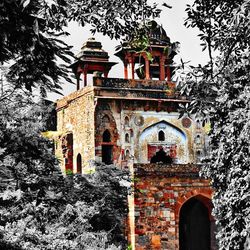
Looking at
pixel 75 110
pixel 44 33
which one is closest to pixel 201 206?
pixel 75 110

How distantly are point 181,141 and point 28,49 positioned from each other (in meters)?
17.8

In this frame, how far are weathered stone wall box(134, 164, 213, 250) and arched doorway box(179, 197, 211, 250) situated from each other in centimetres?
159

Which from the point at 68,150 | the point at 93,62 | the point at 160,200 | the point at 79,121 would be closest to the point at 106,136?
the point at 79,121

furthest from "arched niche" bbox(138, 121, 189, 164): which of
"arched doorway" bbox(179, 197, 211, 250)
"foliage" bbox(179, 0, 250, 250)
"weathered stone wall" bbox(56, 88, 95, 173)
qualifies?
"foliage" bbox(179, 0, 250, 250)

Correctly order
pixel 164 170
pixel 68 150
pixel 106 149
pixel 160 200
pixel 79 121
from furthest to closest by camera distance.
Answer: pixel 68 150
pixel 79 121
pixel 106 149
pixel 164 170
pixel 160 200

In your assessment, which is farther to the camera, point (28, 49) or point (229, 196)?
point (229, 196)

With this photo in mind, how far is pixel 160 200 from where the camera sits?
47.3ft

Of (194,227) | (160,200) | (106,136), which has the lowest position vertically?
(194,227)

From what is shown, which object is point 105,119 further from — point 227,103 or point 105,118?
point 227,103

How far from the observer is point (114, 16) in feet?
16.1

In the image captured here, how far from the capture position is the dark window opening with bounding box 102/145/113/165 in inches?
793

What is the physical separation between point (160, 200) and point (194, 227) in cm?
280

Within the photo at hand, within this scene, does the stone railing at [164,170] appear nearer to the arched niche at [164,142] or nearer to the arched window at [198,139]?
the arched niche at [164,142]

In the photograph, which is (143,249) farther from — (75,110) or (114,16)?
(114,16)
